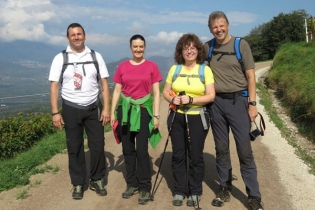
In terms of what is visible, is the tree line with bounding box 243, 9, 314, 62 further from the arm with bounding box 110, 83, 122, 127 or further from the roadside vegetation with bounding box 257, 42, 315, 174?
the arm with bounding box 110, 83, 122, 127

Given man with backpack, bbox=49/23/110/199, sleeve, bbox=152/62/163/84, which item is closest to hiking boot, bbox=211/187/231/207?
man with backpack, bbox=49/23/110/199

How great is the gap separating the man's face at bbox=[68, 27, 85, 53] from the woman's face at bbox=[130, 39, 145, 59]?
675mm

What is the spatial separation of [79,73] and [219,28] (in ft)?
6.17

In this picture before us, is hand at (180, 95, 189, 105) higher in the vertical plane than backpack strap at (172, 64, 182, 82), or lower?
lower

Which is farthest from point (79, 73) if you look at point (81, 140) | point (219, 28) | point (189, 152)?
point (219, 28)

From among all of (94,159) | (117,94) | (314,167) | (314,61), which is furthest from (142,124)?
(314,61)

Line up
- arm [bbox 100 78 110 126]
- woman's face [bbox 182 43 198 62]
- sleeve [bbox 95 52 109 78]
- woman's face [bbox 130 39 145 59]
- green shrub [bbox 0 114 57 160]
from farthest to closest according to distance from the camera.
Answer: green shrub [bbox 0 114 57 160]
arm [bbox 100 78 110 126]
sleeve [bbox 95 52 109 78]
woman's face [bbox 130 39 145 59]
woman's face [bbox 182 43 198 62]

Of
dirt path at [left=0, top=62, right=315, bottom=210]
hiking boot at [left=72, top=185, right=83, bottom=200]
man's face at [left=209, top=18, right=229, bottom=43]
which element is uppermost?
man's face at [left=209, top=18, right=229, bottom=43]

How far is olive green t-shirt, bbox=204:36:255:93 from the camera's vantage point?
406 cm

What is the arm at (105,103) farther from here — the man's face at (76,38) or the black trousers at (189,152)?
the black trousers at (189,152)

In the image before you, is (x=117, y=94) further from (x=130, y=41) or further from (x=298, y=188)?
(x=298, y=188)

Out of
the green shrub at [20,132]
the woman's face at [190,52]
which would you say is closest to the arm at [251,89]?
the woman's face at [190,52]

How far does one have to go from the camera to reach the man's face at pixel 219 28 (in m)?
4.04

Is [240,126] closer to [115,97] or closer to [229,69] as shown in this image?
[229,69]
